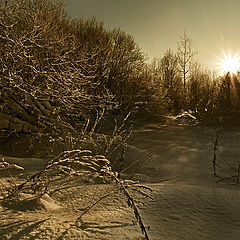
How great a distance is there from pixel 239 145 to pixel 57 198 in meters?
5.17

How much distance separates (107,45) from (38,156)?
7110 millimetres

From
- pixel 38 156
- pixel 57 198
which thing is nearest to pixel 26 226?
pixel 57 198

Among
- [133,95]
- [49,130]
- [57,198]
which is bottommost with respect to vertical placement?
[57,198]

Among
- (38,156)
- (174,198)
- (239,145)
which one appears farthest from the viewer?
(239,145)

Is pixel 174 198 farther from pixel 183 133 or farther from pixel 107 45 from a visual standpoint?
pixel 107 45

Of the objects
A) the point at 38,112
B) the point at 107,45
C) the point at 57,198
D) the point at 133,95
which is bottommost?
the point at 57,198

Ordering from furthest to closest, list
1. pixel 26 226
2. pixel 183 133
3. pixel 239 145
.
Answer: pixel 183 133 → pixel 239 145 → pixel 26 226

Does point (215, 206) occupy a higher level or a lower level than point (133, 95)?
lower

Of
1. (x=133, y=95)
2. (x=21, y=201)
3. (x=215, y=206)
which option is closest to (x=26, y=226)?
(x=21, y=201)

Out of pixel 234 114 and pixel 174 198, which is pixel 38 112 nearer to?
pixel 174 198

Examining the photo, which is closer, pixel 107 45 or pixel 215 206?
pixel 215 206

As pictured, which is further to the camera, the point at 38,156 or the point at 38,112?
the point at 38,112

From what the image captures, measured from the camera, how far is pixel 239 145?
19.4ft

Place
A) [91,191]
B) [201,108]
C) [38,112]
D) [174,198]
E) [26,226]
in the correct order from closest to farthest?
[26,226] < [174,198] < [91,191] < [38,112] < [201,108]
